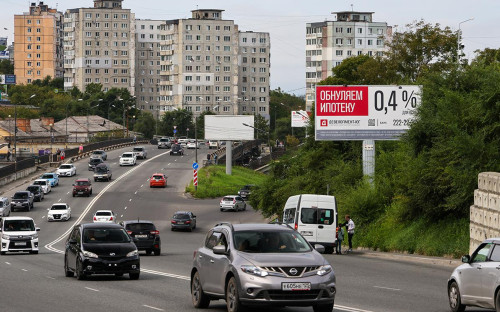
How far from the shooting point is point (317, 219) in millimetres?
41594

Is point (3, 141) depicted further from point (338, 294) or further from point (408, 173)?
point (338, 294)

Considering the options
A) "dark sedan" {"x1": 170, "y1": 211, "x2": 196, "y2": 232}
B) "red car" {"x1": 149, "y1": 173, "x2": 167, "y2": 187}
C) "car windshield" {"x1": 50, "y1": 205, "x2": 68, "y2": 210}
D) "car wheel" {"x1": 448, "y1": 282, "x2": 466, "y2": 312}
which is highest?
"car wheel" {"x1": 448, "y1": 282, "x2": 466, "y2": 312}

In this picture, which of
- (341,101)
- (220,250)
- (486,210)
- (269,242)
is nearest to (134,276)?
(220,250)

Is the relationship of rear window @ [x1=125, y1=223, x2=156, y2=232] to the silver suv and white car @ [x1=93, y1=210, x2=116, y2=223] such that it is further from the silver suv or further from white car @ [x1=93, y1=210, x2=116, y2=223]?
white car @ [x1=93, y1=210, x2=116, y2=223]

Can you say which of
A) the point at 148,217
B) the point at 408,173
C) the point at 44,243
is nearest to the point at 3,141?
the point at 148,217

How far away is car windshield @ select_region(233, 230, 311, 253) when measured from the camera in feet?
55.8

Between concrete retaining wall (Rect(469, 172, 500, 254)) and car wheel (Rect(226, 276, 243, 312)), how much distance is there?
16.6 meters

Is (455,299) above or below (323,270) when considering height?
below

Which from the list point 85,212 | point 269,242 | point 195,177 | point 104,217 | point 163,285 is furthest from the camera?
point 195,177

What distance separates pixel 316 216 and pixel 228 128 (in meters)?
82.3

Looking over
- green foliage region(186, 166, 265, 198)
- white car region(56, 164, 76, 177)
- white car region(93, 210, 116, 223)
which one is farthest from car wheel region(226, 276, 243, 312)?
white car region(56, 164, 76, 177)

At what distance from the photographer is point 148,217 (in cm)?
7712

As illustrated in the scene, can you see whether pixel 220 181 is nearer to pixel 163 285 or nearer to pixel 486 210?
pixel 486 210

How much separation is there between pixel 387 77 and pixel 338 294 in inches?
2546
